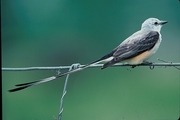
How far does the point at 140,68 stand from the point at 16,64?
1.84 ft

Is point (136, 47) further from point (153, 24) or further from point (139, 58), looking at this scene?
point (153, 24)

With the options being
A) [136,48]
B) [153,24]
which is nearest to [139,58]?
[136,48]

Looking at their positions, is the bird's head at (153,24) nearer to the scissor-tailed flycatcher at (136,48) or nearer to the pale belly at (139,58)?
the scissor-tailed flycatcher at (136,48)

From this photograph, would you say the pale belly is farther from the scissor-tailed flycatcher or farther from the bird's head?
the bird's head

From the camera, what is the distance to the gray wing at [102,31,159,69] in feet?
5.18

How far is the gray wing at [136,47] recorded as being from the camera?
158 cm

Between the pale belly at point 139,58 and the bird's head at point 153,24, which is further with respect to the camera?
the bird's head at point 153,24

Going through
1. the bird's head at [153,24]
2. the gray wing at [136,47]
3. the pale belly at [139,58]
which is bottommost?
the pale belly at [139,58]

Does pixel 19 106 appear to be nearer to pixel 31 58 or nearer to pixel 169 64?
pixel 31 58

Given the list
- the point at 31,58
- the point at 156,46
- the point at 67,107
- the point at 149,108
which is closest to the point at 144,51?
the point at 156,46

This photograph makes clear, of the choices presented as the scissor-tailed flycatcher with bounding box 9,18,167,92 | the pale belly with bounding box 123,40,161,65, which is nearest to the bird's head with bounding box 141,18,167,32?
the scissor-tailed flycatcher with bounding box 9,18,167,92

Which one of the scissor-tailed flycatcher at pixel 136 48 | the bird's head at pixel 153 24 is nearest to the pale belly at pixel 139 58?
the scissor-tailed flycatcher at pixel 136 48

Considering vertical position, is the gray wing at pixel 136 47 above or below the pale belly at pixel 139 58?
above

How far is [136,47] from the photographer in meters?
1.64
